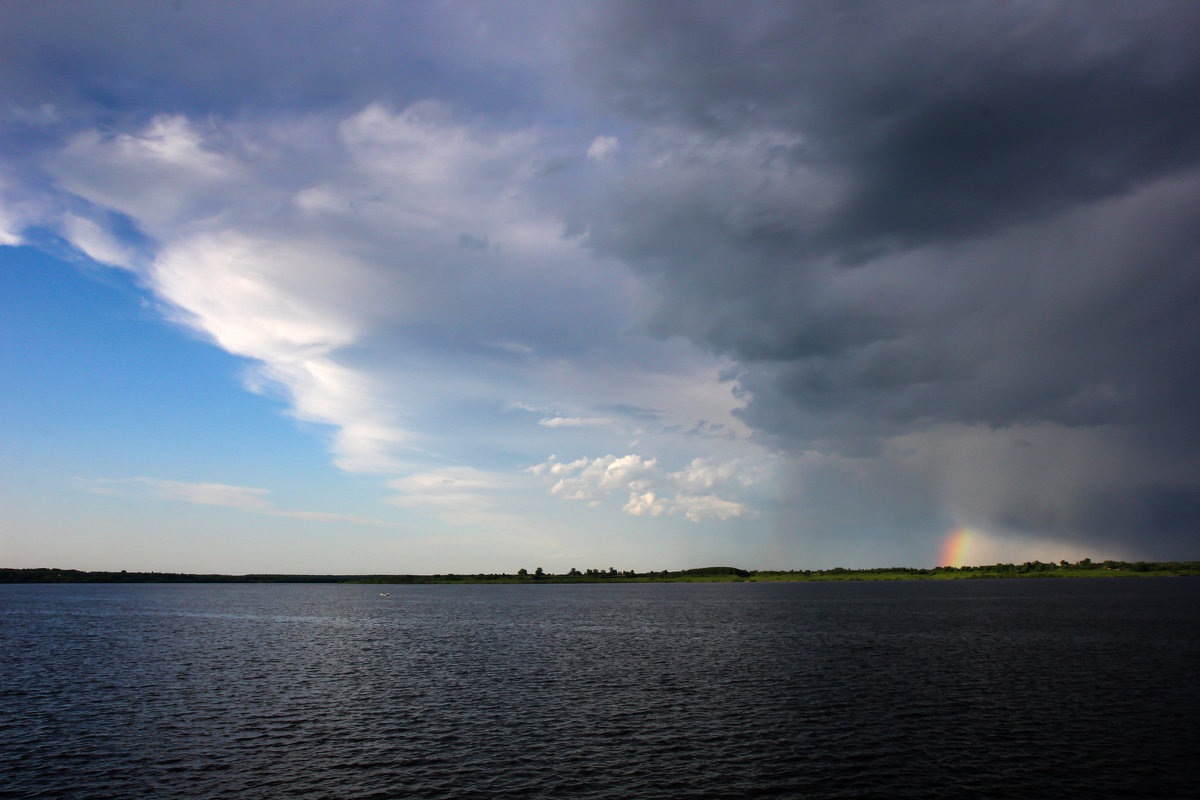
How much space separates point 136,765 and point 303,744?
9903 millimetres

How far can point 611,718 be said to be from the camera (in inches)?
2122

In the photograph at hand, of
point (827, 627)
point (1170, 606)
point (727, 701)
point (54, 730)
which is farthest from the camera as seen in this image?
point (1170, 606)

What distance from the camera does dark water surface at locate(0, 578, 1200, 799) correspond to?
38594 millimetres

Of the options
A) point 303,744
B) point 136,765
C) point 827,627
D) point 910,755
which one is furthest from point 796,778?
point 827,627

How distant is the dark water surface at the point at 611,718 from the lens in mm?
38594

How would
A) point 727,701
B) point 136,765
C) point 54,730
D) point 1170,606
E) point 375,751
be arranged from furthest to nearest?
point 1170,606, point 727,701, point 54,730, point 375,751, point 136,765

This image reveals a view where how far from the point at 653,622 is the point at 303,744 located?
11028cm

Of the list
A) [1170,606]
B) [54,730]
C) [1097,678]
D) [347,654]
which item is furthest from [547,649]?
[1170,606]

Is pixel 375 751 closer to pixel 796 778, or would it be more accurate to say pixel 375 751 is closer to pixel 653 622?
pixel 796 778

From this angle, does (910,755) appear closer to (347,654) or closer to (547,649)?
(547,649)

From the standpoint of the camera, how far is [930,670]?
7544 centimetres

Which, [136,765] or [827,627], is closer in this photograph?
[136,765]

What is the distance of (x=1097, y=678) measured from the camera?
68.0 m

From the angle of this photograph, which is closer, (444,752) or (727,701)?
(444,752)
